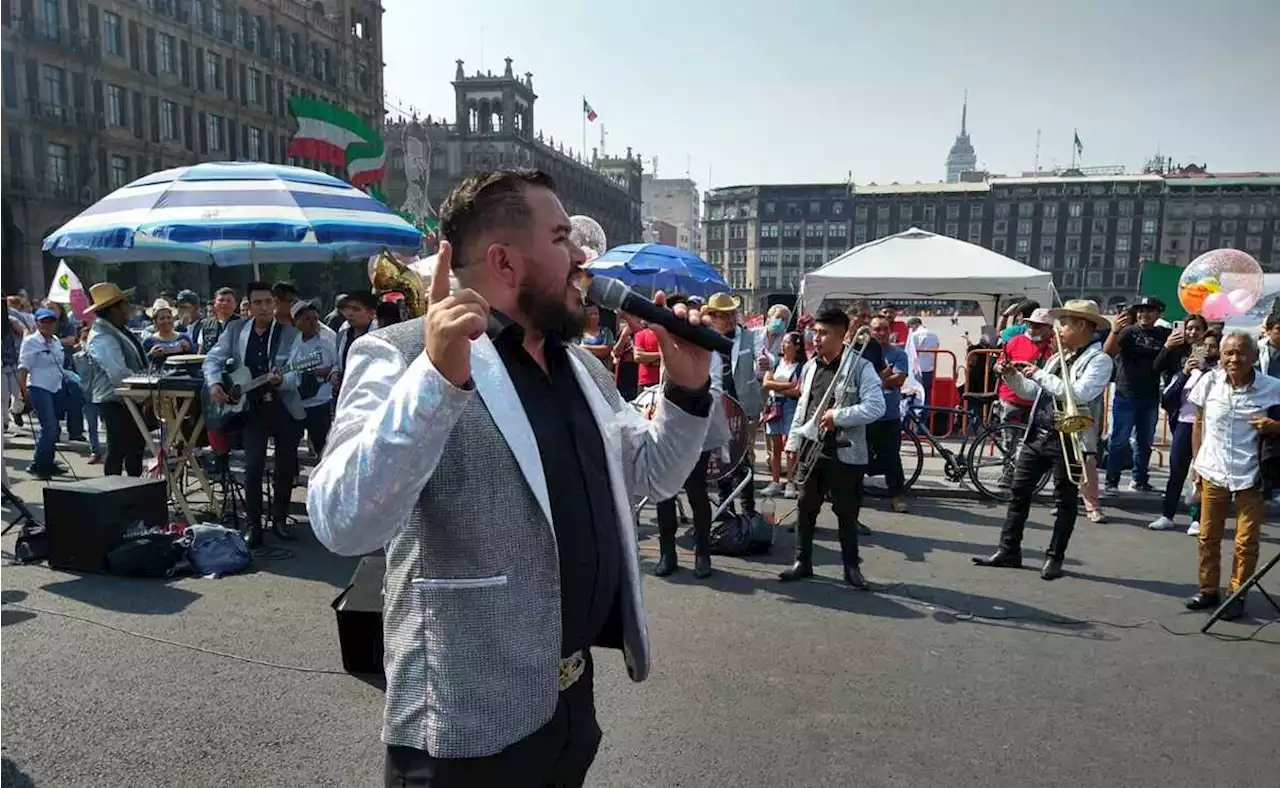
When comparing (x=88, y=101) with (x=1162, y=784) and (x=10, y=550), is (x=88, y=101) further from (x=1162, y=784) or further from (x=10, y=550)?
(x=1162, y=784)

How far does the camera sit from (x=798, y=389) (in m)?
7.89

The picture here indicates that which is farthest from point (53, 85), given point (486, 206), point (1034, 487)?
point (486, 206)

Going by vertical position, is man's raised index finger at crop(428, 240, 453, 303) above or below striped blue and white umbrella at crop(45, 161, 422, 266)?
below

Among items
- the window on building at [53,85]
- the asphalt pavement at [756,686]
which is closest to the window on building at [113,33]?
the window on building at [53,85]

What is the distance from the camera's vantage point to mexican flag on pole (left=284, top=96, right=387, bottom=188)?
390 inches

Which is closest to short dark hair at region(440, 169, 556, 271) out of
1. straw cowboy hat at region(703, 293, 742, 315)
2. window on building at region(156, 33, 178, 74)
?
straw cowboy hat at region(703, 293, 742, 315)

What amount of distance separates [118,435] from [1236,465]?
28.4ft

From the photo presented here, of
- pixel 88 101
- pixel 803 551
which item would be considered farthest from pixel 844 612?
pixel 88 101

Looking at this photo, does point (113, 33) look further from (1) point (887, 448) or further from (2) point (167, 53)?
(1) point (887, 448)

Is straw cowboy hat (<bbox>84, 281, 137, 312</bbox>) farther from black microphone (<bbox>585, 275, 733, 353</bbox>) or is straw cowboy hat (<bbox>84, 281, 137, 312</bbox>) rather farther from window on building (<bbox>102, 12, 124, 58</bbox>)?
window on building (<bbox>102, 12, 124, 58</bbox>)

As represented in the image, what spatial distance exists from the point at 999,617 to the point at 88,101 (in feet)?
151

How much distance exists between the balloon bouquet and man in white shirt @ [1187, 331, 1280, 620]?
5.82 metres

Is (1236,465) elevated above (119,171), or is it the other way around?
(119,171)

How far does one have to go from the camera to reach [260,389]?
6.48 metres
